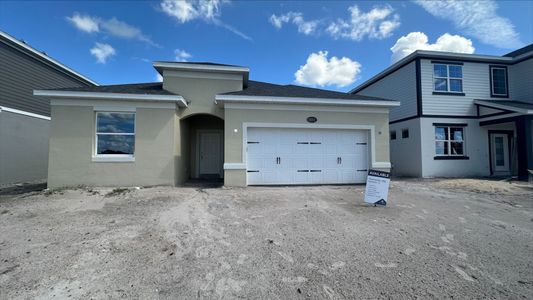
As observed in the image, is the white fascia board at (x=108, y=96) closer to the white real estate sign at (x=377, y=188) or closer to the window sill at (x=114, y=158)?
the window sill at (x=114, y=158)

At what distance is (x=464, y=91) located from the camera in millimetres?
13180

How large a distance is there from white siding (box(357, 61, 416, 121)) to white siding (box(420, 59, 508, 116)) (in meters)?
0.54

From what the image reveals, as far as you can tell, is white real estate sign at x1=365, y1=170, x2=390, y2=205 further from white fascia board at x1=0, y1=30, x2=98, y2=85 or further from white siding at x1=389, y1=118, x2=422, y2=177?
white fascia board at x1=0, y1=30, x2=98, y2=85

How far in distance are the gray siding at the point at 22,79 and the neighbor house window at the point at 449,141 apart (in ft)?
66.2

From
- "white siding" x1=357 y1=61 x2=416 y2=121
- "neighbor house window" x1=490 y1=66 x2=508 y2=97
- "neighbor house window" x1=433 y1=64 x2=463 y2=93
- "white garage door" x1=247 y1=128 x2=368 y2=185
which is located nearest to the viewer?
"white garage door" x1=247 y1=128 x2=368 y2=185

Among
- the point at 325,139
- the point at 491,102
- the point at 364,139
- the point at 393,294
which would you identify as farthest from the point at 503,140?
the point at 393,294

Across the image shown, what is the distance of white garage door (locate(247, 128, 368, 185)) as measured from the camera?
9.57 meters

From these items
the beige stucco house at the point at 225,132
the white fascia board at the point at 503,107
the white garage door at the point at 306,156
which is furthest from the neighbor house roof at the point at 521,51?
the white garage door at the point at 306,156

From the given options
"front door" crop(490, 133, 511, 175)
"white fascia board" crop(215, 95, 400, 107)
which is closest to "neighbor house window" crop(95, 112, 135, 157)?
"white fascia board" crop(215, 95, 400, 107)

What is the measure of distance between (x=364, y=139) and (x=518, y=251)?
6574 mm

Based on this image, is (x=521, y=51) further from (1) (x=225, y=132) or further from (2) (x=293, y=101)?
(1) (x=225, y=132)

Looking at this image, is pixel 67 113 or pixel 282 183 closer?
pixel 67 113

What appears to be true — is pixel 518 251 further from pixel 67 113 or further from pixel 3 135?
pixel 3 135

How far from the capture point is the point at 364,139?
10312mm
